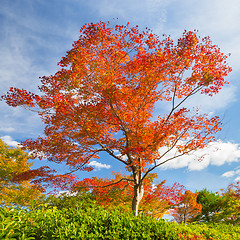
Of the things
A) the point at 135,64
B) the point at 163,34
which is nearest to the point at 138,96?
the point at 135,64

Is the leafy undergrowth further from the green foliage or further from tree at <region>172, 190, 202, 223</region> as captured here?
the green foliage

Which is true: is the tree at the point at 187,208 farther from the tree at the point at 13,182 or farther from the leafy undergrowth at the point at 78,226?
the leafy undergrowth at the point at 78,226

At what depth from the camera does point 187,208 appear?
68.8ft

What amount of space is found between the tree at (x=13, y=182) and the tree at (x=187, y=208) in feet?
44.7

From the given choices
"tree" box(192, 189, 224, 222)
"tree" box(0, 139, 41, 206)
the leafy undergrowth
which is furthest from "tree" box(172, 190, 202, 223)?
the leafy undergrowth

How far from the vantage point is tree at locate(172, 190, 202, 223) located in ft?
66.8

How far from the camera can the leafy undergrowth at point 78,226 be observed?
3859 millimetres

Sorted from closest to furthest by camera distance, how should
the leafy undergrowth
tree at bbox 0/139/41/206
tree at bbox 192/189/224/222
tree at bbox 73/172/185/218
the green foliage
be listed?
the leafy undergrowth → tree at bbox 73/172/185/218 → tree at bbox 0/139/41/206 → the green foliage → tree at bbox 192/189/224/222

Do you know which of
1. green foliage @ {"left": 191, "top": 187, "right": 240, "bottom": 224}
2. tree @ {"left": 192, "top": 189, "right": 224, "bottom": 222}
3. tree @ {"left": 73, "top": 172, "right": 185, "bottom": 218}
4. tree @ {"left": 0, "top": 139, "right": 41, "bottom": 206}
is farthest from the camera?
tree @ {"left": 192, "top": 189, "right": 224, "bottom": 222}

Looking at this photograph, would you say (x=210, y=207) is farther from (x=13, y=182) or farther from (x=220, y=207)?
(x=13, y=182)

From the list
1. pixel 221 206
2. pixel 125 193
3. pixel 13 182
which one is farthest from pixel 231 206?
pixel 13 182

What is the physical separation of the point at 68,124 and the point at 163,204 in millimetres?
8343

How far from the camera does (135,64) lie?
9.77 m

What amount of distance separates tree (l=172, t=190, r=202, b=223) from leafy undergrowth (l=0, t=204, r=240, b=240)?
16.3 meters
